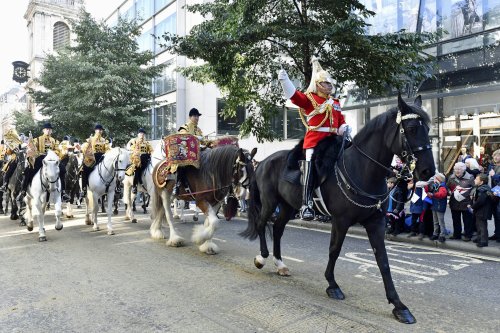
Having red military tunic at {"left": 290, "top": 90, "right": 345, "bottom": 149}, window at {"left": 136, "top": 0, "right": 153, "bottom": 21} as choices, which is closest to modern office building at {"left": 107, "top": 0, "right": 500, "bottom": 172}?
red military tunic at {"left": 290, "top": 90, "right": 345, "bottom": 149}

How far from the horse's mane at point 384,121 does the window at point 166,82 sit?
2421cm

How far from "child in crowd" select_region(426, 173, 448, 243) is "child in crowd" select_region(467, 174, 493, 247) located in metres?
0.63

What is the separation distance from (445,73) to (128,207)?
12731mm

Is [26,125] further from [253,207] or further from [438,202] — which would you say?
[438,202]

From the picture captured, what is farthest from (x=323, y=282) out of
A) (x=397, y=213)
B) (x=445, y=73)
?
(x=445, y=73)

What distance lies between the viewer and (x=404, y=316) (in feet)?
14.3

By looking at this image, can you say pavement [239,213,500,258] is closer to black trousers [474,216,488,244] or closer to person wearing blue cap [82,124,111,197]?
black trousers [474,216,488,244]

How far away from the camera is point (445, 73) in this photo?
631 inches

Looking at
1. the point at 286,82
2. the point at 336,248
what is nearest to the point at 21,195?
the point at 286,82

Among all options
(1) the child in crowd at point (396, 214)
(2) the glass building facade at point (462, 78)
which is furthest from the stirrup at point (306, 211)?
(2) the glass building facade at point (462, 78)

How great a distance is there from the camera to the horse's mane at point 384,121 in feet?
14.9

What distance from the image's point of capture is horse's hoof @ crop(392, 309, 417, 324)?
4340mm

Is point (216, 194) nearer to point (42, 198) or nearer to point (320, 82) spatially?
point (320, 82)

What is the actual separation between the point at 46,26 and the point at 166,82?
38.6 metres
